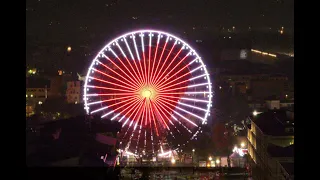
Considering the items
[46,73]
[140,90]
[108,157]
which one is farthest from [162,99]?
[46,73]

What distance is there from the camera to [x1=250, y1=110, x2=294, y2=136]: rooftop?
209 inches

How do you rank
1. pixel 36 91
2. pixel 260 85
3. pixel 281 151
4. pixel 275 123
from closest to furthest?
1. pixel 281 151
2. pixel 275 123
3. pixel 36 91
4. pixel 260 85

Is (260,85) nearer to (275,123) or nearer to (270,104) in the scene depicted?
(270,104)

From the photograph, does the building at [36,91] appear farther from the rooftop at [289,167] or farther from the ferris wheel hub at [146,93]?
the rooftop at [289,167]

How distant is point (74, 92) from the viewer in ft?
43.7

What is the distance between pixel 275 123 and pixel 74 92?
830cm

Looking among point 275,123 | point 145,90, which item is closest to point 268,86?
point 275,123

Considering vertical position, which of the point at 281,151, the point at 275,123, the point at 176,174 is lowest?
the point at 176,174

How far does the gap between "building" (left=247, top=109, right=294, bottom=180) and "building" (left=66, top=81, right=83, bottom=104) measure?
288 inches

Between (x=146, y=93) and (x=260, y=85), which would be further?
(x=260, y=85)

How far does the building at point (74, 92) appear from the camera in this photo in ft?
43.2

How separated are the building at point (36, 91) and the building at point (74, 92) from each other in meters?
0.52

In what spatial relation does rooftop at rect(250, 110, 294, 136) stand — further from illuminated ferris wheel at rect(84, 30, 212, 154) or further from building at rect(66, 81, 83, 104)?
building at rect(66, 81, 83, 104)
